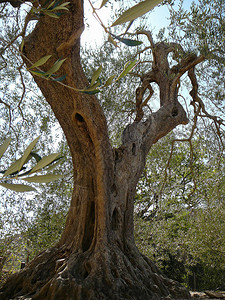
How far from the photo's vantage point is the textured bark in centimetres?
347

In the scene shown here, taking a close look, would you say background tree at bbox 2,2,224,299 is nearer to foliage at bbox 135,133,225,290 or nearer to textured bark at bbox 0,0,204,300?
textured bark at bbox 0,0,204,300

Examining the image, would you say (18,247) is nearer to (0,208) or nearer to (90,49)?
(0,208)

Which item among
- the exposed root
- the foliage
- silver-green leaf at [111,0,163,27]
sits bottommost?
the exposed root

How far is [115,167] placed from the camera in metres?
4.66

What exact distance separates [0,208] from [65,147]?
2.15 meters

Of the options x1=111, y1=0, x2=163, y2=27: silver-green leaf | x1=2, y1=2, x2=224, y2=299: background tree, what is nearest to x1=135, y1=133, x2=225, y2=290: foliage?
x1=2, y1=2, x2=224, y2=299: background tree

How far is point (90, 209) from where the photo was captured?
14.6ft

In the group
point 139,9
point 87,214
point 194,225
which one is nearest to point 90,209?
point 87,214

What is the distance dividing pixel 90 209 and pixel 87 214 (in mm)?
93

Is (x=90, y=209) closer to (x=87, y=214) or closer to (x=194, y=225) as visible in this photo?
(x=87, y=214)

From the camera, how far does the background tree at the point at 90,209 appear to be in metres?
3.51

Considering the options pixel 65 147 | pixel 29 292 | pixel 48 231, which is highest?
pixel 65 147

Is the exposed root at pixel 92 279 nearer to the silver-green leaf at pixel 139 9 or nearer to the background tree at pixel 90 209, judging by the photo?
the background tree at pixel 90 209

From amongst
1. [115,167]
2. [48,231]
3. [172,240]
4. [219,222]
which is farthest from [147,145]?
[172,240]
